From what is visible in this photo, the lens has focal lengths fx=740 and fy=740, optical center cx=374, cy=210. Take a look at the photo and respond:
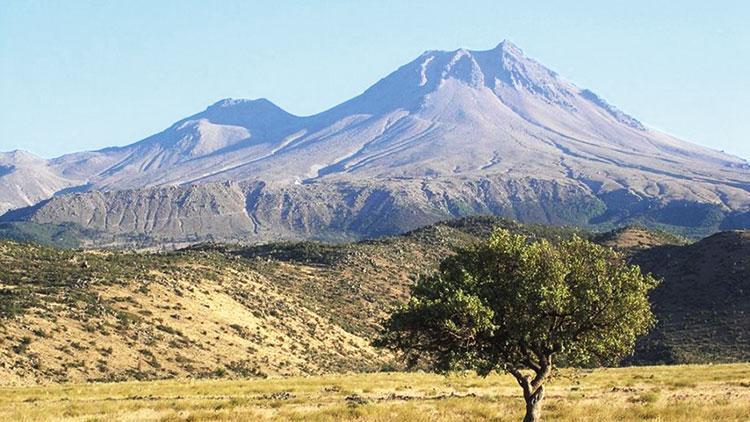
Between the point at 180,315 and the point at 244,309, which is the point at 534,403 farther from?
the point at 244,309

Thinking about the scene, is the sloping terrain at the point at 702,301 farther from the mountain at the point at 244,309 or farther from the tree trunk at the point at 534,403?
the tree trunk at the point at 534,403

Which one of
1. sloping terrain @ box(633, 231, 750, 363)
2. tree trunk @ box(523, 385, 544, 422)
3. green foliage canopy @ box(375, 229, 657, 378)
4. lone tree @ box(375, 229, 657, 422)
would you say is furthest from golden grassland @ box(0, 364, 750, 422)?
sloping terrain @ box(633, 231, 750, 363)

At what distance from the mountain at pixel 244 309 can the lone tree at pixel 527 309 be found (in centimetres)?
921

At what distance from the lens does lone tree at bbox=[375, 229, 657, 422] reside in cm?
2633

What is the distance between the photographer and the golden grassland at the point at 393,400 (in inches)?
1172

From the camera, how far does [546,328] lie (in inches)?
1047

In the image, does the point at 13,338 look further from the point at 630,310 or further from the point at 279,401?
the point at 630,310

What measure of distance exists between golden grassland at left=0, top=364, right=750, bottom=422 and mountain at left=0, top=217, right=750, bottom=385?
29.2ft

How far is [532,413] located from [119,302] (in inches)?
2220

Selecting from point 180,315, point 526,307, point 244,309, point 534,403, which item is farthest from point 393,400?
point 244,309

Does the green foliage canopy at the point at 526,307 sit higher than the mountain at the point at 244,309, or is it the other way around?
the green foliage canopy at the point at 526,307

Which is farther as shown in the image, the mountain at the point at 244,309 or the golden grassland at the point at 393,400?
the mountain at the point at 244,309

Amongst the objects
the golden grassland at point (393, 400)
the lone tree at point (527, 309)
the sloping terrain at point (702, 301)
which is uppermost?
the lone tree at point (527, 309)

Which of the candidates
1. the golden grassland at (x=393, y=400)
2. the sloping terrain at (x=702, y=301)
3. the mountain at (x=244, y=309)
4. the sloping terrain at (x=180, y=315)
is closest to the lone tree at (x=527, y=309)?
the golden grassland at (x=393, y=400)
